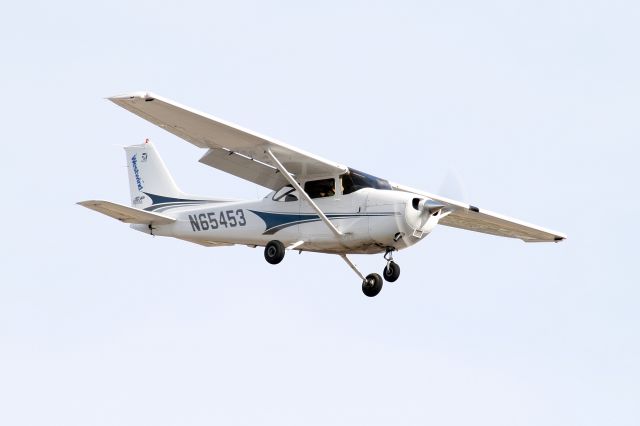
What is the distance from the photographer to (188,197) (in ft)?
96.0

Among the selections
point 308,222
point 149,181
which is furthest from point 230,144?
point 149,181

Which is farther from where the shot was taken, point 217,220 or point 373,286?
point 217,220

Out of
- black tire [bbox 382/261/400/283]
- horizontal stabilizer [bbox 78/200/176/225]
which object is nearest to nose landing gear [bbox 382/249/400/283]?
black tire [bbox 382/261/400/283]

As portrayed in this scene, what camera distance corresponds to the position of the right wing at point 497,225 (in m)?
29.5

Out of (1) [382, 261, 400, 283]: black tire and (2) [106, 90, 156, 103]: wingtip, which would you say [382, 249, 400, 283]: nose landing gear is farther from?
(2) [106, 90, 156, 103]: wingtip

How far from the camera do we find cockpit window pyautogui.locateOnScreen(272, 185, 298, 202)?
26.9m

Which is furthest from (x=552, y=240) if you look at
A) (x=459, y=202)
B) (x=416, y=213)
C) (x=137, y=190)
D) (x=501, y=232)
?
(x=137, y=190)

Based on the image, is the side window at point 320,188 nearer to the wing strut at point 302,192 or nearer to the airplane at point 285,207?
the airplane at point 285,207

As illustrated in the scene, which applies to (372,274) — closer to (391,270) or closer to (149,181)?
(391,270)

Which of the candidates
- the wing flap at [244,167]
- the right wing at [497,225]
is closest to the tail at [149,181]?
the wing flap at [244,167]

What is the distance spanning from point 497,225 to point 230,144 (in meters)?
6.85

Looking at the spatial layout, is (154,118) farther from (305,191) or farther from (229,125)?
(305,191)

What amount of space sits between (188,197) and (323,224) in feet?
13.6

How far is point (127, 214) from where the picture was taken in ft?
92.9
